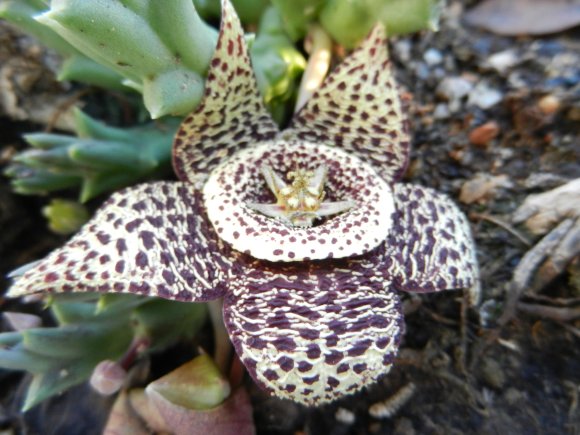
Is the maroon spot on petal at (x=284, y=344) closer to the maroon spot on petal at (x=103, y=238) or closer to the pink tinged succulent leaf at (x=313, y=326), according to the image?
the pink tinged succulent leaf at (x=313, y=326)

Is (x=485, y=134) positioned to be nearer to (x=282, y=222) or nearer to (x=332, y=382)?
(x=282, y=222)

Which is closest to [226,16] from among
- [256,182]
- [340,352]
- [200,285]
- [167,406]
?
[256,182]

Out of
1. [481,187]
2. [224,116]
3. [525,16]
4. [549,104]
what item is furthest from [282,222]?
[525,16]

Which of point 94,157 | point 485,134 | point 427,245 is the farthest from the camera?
point 485,134

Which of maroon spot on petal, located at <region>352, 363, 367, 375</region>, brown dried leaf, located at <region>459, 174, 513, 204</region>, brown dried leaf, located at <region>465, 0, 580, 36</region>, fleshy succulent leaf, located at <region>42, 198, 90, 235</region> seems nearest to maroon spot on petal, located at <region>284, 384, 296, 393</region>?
maroon spot on petal, located at <region>352, 363, 367, 375</region>

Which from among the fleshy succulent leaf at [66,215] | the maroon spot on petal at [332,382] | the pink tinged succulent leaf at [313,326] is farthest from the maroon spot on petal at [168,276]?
the fleshy succulent leaf at [66,215]

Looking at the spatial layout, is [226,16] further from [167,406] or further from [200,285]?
[167,406]
